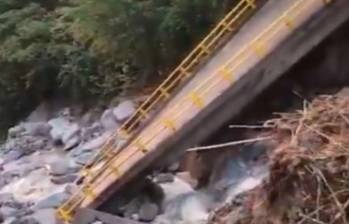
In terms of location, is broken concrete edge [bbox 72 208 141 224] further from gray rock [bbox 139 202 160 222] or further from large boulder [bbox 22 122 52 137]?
large boulder [bbox 22 122 52 137]

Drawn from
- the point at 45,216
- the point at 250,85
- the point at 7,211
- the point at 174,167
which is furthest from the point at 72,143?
the point at 250,85

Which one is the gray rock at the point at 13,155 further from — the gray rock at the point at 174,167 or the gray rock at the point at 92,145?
the gray rock at the point at 174,167

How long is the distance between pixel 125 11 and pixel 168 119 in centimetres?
316

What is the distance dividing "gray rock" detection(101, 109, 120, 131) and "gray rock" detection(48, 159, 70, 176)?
2.31 ft

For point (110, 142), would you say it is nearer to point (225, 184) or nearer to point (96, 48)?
point (225, 184)

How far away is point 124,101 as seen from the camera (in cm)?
1295

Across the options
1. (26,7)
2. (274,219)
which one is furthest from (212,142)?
(26,7)

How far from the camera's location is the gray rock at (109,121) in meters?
12.7

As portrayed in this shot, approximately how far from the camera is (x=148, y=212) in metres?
9.41

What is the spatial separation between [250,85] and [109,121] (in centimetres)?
381

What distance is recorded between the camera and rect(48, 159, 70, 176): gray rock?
11.8 m

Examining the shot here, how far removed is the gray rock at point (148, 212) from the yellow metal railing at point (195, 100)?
35 cm

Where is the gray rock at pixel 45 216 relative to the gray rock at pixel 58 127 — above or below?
below

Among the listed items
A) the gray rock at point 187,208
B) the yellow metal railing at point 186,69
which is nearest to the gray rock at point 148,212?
the gray rock at point 187,208
